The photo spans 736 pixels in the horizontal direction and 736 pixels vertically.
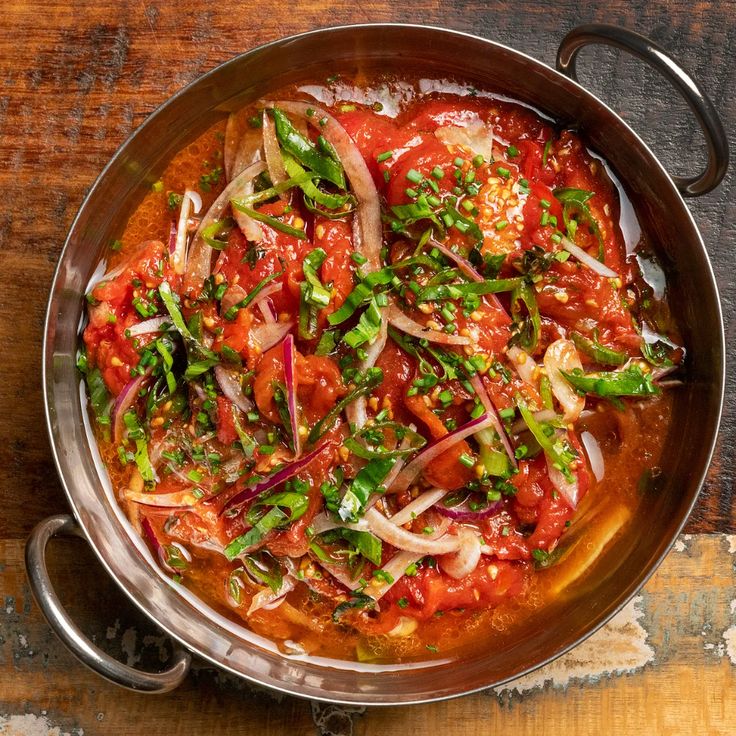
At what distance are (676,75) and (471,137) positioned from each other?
78 cm

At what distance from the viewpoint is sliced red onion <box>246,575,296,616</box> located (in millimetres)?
3092

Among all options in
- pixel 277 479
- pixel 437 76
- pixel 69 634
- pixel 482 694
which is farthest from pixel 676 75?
pixel 69 634

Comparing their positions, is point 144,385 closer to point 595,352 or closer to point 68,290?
point 68,290

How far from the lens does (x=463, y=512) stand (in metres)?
3.06

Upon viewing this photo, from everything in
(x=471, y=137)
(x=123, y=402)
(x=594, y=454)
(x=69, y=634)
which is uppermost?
(x=471, y=137)

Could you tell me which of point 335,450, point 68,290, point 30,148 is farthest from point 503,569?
point 30,148

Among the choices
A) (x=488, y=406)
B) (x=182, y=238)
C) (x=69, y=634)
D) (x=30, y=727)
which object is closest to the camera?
(x=69, y=634)

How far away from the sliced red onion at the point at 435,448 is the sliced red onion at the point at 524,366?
23cm

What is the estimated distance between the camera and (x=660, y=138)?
3395 mm

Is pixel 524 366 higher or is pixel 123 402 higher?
pixel 524 366

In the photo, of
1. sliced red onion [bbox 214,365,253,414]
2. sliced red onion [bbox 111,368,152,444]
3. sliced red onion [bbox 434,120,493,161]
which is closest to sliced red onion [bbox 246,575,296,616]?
sliced red onion [bbox 214,365,253,414]

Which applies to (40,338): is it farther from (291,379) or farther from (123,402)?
(291,379)

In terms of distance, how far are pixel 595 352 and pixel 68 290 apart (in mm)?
2106

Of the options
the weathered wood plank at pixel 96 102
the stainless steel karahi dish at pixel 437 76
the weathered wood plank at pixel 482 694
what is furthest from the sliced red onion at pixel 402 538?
the weathered wood plank at pixel 96 102
